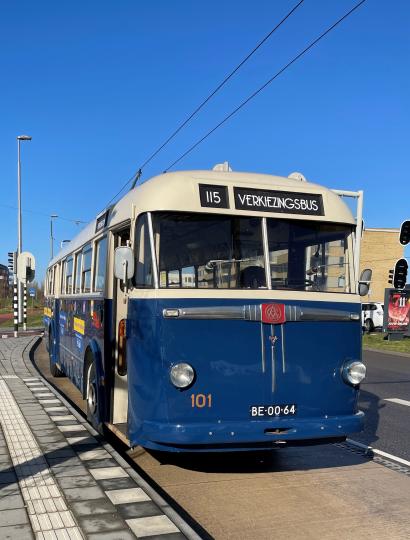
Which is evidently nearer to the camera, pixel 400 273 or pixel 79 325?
pixel 79 325

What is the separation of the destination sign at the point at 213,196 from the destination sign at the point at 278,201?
0.39 feet

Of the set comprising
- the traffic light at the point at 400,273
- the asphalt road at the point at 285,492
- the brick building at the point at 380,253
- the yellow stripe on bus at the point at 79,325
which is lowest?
the asphalt road at the point at 285,492

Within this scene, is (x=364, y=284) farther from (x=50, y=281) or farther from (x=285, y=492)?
(x=50, y=281)

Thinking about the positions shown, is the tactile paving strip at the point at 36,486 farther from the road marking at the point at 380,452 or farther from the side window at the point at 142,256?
the road marking at the point at 380,452

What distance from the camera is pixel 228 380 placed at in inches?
200

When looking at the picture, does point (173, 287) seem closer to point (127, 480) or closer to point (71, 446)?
point (127, 480)

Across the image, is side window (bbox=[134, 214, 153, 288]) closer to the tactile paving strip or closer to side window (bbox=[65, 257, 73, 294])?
the tactile paving strip

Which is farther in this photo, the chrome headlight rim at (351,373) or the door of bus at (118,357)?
the door of bus at (118,357)

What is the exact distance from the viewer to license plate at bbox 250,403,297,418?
5133 mm

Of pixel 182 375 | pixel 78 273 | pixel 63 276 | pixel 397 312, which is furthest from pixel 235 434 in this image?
pixel 397 312

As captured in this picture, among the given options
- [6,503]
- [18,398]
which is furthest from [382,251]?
[6,503]

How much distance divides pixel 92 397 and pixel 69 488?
2468mm

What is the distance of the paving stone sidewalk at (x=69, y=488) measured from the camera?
4051 mm

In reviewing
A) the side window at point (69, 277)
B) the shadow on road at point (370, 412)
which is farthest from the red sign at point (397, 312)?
the side window at point (69, 277)
